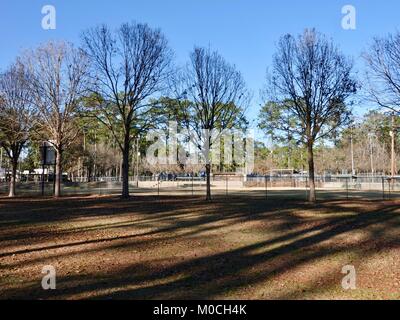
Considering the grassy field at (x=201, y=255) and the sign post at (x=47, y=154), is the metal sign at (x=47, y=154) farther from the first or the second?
the grassy field at (x=201, y=255)

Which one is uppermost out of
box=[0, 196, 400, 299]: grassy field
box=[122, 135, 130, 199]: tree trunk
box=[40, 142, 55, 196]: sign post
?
box=[40, 142, 55, 196]: sign post

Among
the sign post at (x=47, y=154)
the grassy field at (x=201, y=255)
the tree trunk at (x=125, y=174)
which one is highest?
the sign post at (x=47, y=154)

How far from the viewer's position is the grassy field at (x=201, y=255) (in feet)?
22.4

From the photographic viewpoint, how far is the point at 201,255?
9.55m

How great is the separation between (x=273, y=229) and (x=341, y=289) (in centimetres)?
600

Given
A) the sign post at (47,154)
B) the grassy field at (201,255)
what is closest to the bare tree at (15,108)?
the sign post at (47,154)

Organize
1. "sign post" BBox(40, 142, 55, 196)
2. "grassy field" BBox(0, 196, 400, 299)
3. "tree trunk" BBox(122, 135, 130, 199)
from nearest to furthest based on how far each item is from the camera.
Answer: "grassy field" BBox(0, 196, 400, 299), "tree trunk" BBox(122, 135, 130, 199), "sign post" BBox(40, 142, 55, 196)

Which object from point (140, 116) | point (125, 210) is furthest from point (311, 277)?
point (140, 116)

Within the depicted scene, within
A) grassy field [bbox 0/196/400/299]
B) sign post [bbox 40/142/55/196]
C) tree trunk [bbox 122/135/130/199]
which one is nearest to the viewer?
grassy field [bbox 0/196/400/299]

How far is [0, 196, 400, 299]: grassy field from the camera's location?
681 centimetres

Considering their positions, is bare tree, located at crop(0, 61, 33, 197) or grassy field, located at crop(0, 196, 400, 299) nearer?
grassy field, located at crop(0, 196, 400, 299)

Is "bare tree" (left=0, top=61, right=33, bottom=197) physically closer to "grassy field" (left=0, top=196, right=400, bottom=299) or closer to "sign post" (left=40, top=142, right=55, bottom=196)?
"sign post" (left=40, top=142, right=55, bottom=196)

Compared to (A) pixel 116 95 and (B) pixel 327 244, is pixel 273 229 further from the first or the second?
(A) pixel 116 95

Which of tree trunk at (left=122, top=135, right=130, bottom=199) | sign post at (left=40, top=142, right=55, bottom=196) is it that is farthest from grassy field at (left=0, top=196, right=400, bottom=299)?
sign post at (left=40, top=142, right=55, bottom=196)
